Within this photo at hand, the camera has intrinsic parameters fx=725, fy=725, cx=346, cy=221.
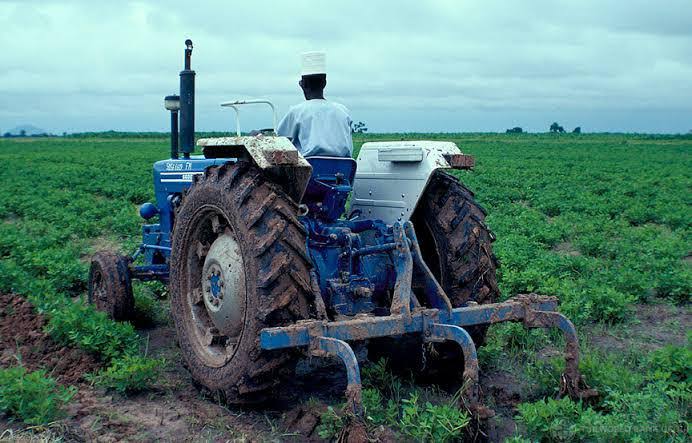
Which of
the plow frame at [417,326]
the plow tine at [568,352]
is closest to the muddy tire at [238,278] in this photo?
the plow frame at [417,326]

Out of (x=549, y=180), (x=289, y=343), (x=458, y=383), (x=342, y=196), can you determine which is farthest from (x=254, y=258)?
(x=549, y=180)

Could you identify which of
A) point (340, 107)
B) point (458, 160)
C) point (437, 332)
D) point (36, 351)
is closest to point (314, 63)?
point (340, 107)

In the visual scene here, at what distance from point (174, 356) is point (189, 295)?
936 mm

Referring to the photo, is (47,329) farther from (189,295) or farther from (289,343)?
(289,343)

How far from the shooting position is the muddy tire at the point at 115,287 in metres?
6.64

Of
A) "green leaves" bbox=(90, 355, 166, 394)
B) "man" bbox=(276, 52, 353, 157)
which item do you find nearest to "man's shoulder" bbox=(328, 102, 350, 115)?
"man" bbox=(276, 52, 353, 157)

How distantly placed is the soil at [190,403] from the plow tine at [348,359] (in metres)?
0.12

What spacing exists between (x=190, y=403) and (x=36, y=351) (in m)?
1.84

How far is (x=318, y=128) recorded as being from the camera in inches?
200

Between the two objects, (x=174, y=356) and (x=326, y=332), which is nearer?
(x=326, y=332)

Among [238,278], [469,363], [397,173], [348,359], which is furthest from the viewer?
[397,173]

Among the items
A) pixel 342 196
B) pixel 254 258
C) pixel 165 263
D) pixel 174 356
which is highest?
pixel 342 196

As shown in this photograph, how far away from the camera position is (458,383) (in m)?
5.36

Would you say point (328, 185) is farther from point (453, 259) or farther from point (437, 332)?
point (437, 332)
